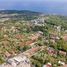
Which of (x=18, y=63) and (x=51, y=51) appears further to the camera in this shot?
(x=51, y=51)

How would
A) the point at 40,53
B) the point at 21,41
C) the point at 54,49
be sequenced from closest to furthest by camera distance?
the point at 40,53, the point at 54,49, the point at 21,41

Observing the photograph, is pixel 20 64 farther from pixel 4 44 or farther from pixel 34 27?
pixel 34 27

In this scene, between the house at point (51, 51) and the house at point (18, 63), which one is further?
the house at point (51, 51)

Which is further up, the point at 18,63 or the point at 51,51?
the point at 18,63

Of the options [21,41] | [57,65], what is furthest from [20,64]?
[21,41]

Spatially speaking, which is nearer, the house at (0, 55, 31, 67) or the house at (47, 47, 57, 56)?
the house at (0, 55, 31, 67)

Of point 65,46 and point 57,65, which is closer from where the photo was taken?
point 57,65

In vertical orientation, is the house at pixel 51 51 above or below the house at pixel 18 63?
below

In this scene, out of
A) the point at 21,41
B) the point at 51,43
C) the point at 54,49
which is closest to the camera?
the point at 54,49

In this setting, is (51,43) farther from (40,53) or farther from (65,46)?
(40,53)

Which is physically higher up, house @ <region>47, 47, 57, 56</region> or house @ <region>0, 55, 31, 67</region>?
house @ <region>0, 55, 31, 67</region>
